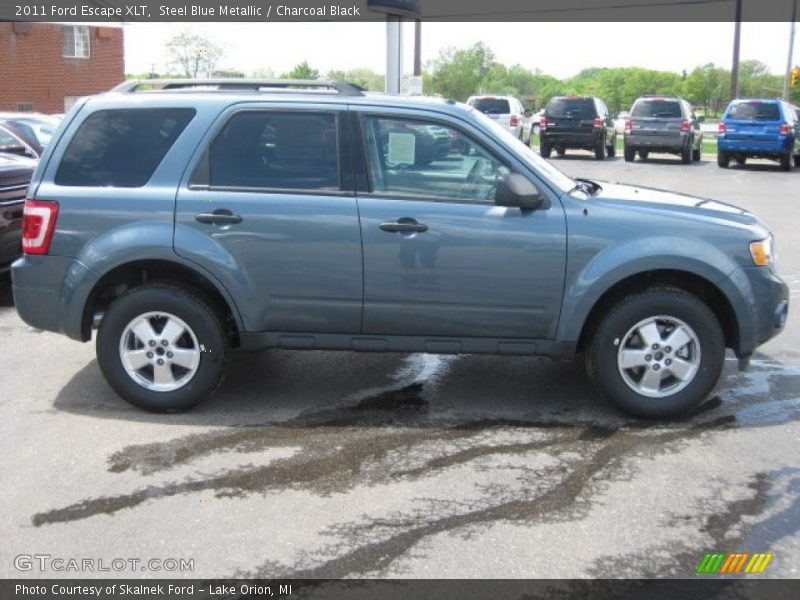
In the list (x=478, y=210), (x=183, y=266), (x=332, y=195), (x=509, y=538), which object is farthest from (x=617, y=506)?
(x=183, y=266)

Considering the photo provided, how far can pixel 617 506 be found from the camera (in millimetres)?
4207

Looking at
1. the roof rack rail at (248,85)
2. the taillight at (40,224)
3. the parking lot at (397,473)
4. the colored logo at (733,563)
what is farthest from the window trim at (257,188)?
the colored logo at (733,563)

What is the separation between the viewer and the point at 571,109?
2728 centimetres

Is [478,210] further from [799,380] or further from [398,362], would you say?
[799,380]

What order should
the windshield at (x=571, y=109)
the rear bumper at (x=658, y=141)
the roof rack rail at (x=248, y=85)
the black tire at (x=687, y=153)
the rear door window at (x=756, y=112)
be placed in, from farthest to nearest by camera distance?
the windshield at (x=571, y=109) → the black tire at (x=687, y=153) → the rear bumper at (x=658, y=141) → the rear door window at (x=756, y=112) → the roof rack rail at (x=248, y=85)

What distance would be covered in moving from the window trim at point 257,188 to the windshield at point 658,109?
2322 cm

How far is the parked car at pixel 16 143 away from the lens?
38.2 ft

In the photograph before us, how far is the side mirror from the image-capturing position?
16.8ft

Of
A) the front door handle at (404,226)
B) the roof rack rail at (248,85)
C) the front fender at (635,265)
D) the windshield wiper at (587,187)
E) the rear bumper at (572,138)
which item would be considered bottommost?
the front fender at (635,265)

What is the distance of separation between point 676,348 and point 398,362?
82.1 inches

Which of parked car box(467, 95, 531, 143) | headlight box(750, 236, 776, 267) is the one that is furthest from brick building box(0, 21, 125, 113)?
headlight box(750, 236, 776, 267)

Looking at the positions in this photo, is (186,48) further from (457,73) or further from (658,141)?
(457,73)

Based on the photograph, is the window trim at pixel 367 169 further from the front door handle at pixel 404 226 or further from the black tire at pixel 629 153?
the black tire at pixel 629 153

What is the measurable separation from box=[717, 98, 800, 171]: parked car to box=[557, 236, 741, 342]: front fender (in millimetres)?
21101
